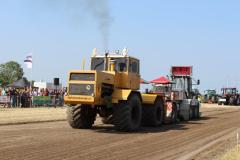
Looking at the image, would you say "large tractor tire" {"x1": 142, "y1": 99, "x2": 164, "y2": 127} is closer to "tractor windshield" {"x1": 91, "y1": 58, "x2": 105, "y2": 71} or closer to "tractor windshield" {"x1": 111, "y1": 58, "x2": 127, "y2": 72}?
"tractor windshield" {"x1": 111, "y1": 58, "x2": 127, "y2": 72}

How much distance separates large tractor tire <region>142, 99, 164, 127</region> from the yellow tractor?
0.33 meters

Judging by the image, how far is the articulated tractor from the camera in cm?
1734

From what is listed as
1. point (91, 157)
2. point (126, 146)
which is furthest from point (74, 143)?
point (91, 157)

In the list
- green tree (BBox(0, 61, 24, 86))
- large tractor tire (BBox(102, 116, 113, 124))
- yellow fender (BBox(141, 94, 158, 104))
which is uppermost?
green tree (BBox(0, 61, 24, 86))

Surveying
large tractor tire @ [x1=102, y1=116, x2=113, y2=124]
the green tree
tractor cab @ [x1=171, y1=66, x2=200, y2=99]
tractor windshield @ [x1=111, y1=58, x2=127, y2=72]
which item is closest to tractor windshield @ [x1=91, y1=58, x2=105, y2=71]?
tractor windshield @ [x1=111, y1=58, x2=127, y2=72]

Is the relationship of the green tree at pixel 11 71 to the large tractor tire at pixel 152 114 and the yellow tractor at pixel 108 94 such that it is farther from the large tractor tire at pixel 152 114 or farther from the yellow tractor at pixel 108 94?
the yellow tractor at pixel 108 94

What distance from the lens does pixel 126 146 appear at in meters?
13.8

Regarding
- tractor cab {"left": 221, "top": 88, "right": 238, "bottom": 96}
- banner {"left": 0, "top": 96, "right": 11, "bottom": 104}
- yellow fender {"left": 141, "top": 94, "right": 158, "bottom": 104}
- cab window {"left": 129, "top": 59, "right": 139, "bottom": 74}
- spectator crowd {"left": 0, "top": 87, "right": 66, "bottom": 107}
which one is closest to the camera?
cab window {"left": 129, "top": 59, "right": 139, "bottom": 74}

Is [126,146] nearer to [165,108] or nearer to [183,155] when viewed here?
[183,155]

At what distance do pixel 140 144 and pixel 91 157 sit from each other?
322 cm

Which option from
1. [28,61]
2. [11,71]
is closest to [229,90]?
[28,61]

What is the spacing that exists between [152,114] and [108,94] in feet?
10.6

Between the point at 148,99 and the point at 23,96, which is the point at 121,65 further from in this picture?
the point at 23,96

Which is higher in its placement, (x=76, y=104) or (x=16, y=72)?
(x=16, y=72)
